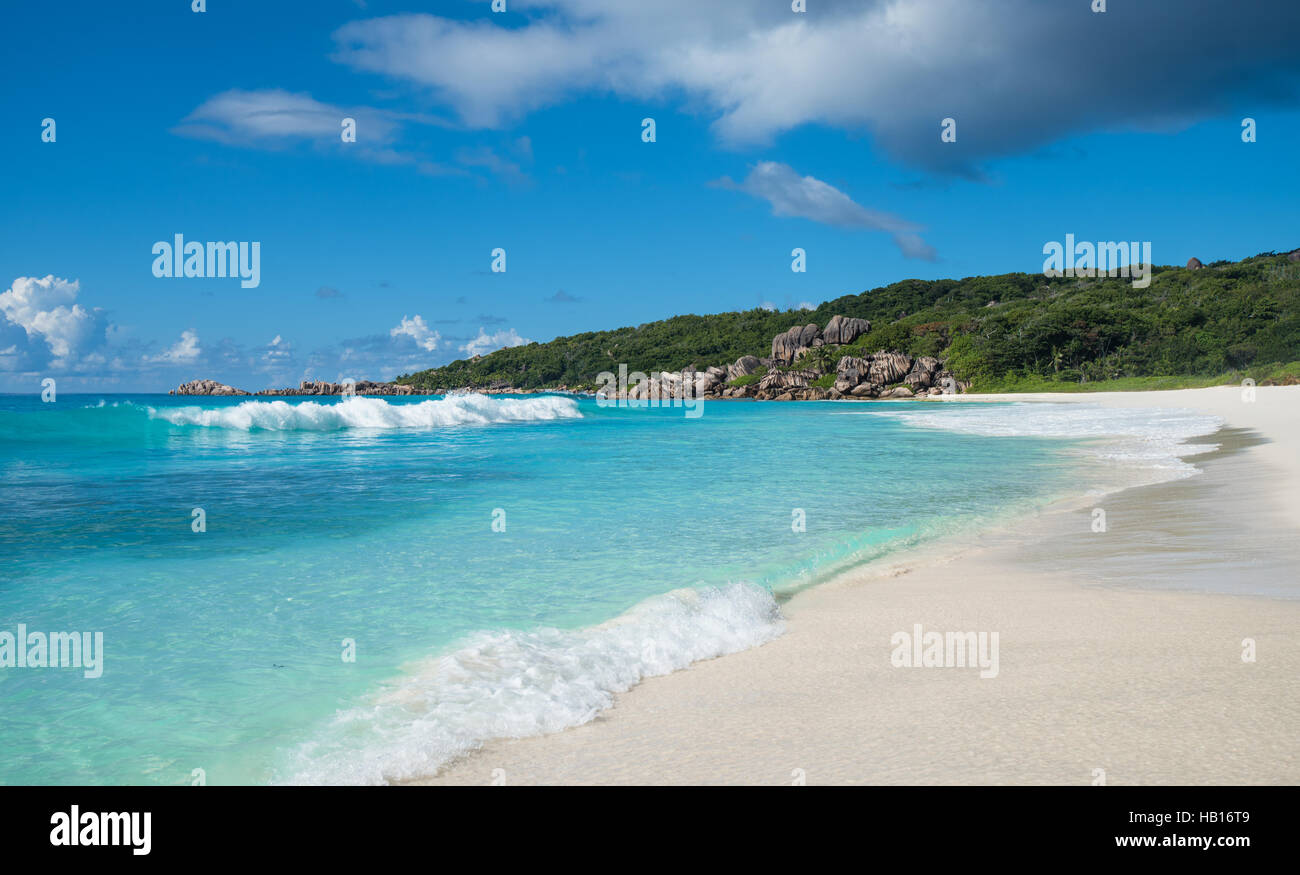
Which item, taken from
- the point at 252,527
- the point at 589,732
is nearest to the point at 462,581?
→ the point at 589,732

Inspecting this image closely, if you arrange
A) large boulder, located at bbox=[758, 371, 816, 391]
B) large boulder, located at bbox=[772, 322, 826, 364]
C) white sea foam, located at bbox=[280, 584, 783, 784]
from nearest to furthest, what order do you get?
1. white sea foam, located at bbox=[280, 584, 783, 784]
2. large boulder, located at bbox=[758, 371, 816, 391]
3. large boulder, located at bbox=[772, 322, 826, 364]

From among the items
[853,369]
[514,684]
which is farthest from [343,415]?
[853,369]

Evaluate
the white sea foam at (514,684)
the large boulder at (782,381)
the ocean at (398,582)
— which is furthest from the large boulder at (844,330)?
the white sea foam at (514,684)

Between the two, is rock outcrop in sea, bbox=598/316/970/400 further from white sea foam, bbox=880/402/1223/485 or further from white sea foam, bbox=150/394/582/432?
white sea foam, bbox=150/394/582/432

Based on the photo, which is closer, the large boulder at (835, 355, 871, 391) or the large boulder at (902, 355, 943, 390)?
the large boulder at (902, 355, 943, 390)

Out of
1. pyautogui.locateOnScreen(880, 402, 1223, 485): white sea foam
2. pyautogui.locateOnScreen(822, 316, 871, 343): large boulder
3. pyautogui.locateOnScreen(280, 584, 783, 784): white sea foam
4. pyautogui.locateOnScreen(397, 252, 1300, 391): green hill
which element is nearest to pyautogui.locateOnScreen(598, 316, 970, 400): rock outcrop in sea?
pyautogui.locateOnScreen(822, 316, 871, 343): large boulder

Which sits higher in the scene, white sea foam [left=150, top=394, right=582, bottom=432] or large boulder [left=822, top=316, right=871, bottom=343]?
large boulder [left=822, top=316, right=871, bottom=343]

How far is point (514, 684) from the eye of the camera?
4730 millimetres

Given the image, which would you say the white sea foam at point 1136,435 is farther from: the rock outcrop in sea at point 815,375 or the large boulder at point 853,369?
the large boulder at point 853,369

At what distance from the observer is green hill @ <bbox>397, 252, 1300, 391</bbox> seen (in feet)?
241

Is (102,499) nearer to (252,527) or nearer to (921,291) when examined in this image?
(252,527)

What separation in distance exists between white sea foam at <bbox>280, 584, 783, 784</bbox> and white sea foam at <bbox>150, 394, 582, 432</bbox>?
37.2 m
